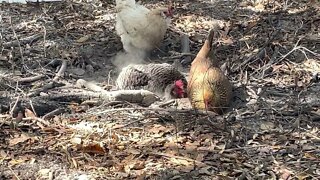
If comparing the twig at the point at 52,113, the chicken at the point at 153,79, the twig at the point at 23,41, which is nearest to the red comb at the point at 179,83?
the chicken at the point at 153,79

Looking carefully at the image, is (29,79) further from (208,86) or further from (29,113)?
(208,86)

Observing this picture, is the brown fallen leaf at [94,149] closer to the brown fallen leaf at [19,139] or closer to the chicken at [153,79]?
the brown fallen leaf at [19,139]

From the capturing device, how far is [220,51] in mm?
5000

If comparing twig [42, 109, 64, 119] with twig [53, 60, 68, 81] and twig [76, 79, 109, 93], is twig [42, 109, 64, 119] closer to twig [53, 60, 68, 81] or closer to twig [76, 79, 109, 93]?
twig [76, 79, 109, 93]

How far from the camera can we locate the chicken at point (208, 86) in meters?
3.63

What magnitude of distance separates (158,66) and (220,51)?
924mm

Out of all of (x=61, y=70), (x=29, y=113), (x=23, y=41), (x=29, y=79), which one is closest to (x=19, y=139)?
(x=29, y=113)

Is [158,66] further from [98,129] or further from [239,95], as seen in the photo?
[98,129]

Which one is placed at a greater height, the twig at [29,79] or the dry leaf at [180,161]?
the twig at [29,79]

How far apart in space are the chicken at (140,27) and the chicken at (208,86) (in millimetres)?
1122

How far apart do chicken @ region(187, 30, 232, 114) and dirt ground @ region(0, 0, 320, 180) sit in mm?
101

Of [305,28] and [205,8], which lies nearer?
[305,28]

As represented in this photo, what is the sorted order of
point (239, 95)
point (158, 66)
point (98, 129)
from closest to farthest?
1. point (98, 129)
2. point (239, 95)
3. point (158, 66)

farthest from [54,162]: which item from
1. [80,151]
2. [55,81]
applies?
[55,81]
